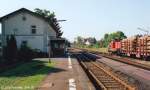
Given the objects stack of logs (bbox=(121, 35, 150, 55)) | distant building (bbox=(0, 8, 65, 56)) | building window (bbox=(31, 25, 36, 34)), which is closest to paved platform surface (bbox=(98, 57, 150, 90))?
stack of logs (bbox=(121, 35, 150, 55))

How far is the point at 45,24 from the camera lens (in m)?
53.4

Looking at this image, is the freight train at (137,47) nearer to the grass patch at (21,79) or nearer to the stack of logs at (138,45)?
the stack of logs at (138,45)

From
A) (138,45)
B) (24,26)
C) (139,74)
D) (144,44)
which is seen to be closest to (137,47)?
(138,45)

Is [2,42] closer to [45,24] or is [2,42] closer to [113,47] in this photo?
[45,24]

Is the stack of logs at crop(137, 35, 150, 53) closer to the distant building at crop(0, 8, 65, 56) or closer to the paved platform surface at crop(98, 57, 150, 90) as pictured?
the paved platform surface at crop(98, 57, 150, 90)

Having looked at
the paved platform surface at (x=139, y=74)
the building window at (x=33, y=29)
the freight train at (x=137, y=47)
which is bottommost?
the paved platform surface at (x=139, y=74)

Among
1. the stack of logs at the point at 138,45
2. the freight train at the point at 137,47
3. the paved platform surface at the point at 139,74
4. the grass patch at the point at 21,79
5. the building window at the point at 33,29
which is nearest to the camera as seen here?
the grass patch at the point at 21,79

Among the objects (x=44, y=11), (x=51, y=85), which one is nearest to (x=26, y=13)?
A: (x=51, y=85)

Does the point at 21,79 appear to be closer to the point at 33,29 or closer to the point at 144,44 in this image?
the point at 144,44

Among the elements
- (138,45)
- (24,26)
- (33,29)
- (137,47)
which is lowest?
(137,47)

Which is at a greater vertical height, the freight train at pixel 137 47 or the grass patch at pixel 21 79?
the freight train at pixel 137 47

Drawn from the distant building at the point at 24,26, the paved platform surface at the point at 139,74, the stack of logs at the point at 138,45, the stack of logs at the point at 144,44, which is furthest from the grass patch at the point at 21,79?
the distant building at the point at 24,26

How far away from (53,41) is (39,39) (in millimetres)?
6822

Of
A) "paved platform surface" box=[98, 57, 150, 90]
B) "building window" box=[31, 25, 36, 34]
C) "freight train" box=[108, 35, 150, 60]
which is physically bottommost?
"paved platform surface" box=[98, 57, 150, 90]
